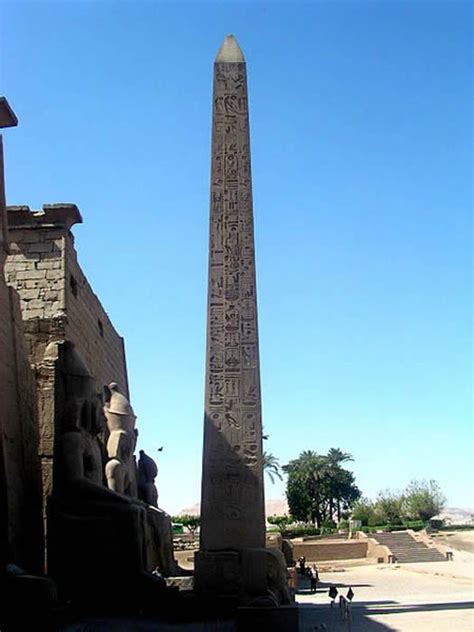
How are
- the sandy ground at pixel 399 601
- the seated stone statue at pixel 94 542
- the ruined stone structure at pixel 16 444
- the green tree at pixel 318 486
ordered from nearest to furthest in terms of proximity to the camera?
the ruined stone structure at pixel 16 444 → the seated stone statue at pixel 94 542 → the sandy ground at pixel 399 601 → the green tree at pixel 318 486

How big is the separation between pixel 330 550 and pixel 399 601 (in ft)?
55.4

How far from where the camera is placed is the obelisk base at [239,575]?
779cm

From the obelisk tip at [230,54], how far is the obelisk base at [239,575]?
569 cm

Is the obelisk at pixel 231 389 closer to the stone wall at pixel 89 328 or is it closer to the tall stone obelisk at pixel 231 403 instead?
the tall stone obelisk at pixel 231 403

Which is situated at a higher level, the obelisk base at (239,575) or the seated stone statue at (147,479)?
the seated stone statue at (147,479)

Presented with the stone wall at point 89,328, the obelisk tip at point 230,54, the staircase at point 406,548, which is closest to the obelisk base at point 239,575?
the stone wall at point 89,328

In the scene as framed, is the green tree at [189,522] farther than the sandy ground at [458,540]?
Yes

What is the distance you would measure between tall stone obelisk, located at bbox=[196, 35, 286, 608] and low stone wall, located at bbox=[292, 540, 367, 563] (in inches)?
782

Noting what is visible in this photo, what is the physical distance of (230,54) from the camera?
32.1 ft

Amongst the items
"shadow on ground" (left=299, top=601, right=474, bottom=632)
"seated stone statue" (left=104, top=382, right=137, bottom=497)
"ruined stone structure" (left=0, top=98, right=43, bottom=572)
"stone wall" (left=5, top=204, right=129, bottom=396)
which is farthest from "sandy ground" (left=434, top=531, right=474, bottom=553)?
"ruined stone structure" (left=0, top=98, right=43, bottom=572)

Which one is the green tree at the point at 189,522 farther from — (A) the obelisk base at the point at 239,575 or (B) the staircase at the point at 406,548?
(A) the obelisk base at the point at 239,575

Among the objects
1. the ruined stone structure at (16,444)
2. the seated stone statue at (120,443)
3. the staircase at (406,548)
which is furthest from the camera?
the staircase at (406,548)

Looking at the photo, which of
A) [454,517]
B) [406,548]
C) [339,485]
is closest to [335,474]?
[339,485]

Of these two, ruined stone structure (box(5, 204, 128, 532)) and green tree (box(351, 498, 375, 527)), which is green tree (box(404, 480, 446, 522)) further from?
ruined stone structure (box(5, 204, 128, 532))
